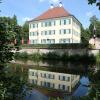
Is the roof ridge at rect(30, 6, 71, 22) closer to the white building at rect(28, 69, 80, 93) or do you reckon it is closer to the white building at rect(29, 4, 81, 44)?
the white building at rect(29, 4, 81, 44)

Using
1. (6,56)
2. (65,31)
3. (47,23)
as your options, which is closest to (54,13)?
(47,23)

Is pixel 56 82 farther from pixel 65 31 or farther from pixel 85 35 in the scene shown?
pixel 85 35

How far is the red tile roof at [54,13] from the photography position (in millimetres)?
69369

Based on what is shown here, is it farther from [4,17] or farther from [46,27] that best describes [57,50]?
[4,17]

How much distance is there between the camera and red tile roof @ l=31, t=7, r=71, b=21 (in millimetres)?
69369

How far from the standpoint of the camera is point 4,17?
7316mm

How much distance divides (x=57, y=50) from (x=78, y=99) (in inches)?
1669

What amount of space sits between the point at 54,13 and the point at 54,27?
519 cm

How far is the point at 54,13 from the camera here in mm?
72688

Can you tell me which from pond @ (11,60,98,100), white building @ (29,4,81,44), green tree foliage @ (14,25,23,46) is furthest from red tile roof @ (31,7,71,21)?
green tree foliage @ (14,25,23,46)

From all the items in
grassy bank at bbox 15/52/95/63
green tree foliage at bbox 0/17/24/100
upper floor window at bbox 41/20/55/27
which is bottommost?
grassy bank at bbox 15/52/95/63

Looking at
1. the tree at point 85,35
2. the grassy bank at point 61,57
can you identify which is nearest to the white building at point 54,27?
the grassy bank at point 61,57

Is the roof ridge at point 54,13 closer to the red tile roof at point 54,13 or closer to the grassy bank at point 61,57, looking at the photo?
the red tile roof at point 54,13

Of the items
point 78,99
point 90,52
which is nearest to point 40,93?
point 78,99
